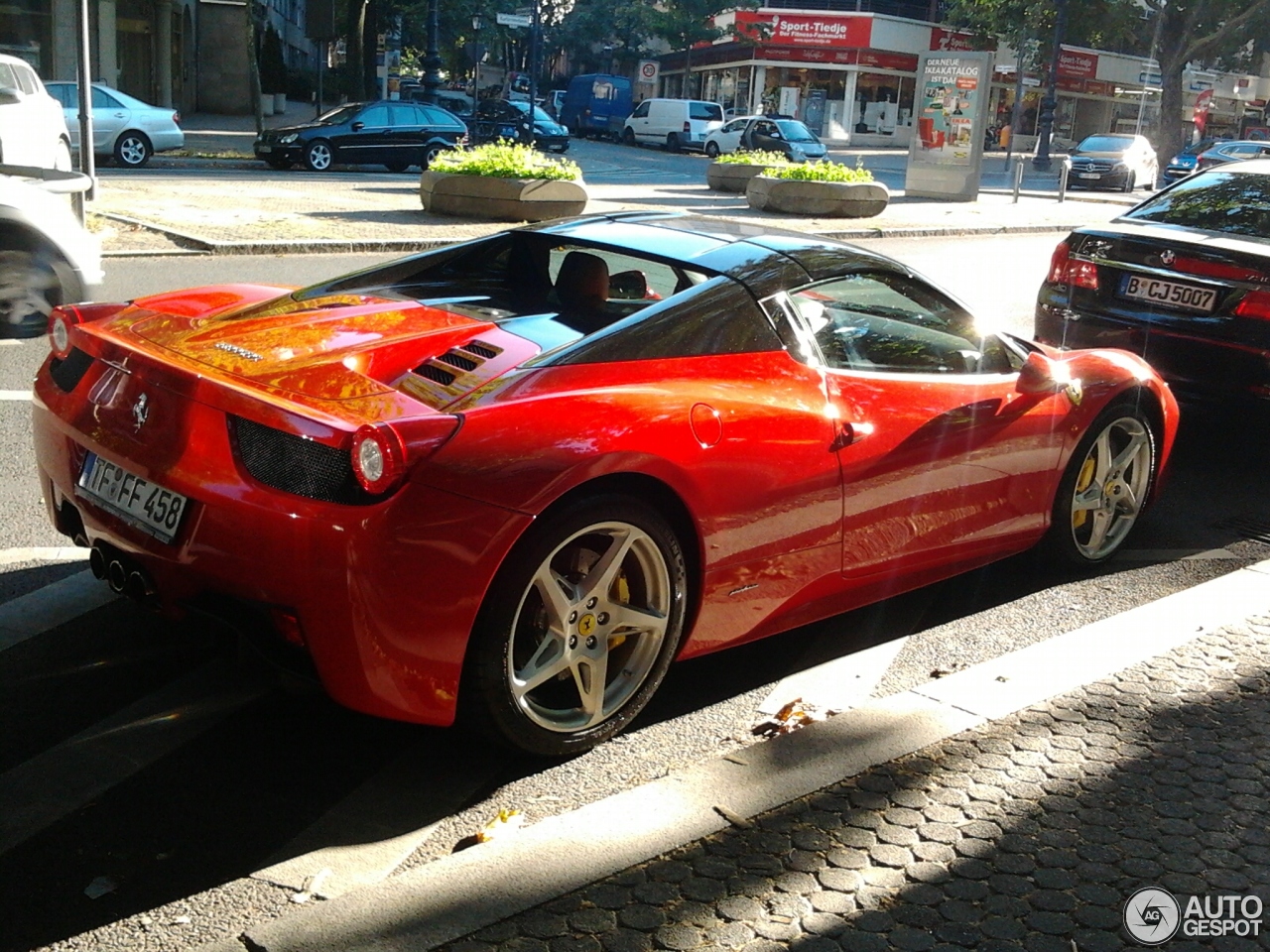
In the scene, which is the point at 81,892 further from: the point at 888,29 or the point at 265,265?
the point at 888,29

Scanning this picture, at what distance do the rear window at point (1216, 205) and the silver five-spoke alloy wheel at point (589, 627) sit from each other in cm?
530

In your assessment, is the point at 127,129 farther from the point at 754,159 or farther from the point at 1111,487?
the point at 1111,487

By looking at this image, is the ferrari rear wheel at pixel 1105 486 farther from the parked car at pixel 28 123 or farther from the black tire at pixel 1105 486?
the parked car at pixel 28 123

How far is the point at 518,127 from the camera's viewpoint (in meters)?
40.3

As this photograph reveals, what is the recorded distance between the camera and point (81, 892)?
281 centimetres

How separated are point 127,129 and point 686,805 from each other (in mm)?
23879

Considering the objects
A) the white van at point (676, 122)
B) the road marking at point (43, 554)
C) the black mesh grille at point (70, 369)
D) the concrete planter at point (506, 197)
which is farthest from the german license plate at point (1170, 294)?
the white van at point (676, 122)

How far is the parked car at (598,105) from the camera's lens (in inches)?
2121

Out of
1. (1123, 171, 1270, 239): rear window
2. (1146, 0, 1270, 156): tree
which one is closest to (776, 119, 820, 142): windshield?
(1146, 0, 1270, 156): tree

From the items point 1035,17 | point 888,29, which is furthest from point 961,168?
point 888,29

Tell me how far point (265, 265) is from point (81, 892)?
34.7 feet

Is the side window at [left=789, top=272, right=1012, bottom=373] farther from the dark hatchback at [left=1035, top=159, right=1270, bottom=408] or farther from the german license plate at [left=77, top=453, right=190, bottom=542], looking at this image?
the dark hatchback at [left=1035, top=159, right=1270, bottom=408]

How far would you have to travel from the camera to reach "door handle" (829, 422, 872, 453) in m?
3.96

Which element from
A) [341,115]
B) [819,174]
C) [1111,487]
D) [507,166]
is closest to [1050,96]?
[341,115]
